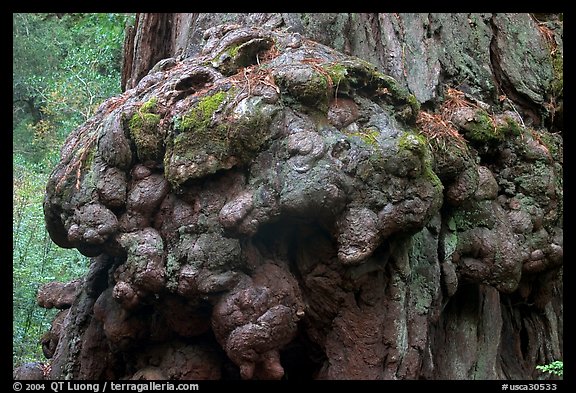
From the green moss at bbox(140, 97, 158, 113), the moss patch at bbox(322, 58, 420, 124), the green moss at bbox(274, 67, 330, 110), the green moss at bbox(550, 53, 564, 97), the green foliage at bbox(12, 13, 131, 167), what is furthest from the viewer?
the green foliage at bbox(12, 13, 131, 167)

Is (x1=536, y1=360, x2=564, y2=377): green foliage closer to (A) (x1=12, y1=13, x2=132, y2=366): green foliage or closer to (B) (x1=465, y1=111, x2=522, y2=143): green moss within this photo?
(B) (x1=465, y1=111, x2=522, y2=143): green moss

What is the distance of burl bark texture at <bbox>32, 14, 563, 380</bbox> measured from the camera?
11.2ft

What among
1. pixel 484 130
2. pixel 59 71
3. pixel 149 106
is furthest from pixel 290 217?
pixel 59 71

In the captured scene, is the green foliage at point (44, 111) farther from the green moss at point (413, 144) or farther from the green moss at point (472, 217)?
the green moss at point (413, 144)

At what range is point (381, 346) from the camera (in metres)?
3.71

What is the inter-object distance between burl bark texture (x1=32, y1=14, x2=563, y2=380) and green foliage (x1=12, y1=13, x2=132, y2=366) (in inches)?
164

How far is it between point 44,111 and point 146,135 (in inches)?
411

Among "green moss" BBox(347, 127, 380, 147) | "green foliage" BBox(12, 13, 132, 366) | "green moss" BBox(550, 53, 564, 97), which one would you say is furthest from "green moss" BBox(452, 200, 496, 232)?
"green foliage" BBox(12, 13, 132, 366)

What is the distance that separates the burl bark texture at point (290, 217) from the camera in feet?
11.2

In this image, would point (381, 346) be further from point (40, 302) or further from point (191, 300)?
point (40, 302)

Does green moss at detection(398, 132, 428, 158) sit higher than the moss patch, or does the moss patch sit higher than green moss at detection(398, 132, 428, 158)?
the moss patch

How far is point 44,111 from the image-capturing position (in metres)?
13.2

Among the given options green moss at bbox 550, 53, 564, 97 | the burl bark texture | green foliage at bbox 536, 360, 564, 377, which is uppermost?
green moss at bbox 550, 53, 564, 97

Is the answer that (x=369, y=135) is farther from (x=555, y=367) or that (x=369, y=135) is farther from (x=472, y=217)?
(x=555, y=367)
